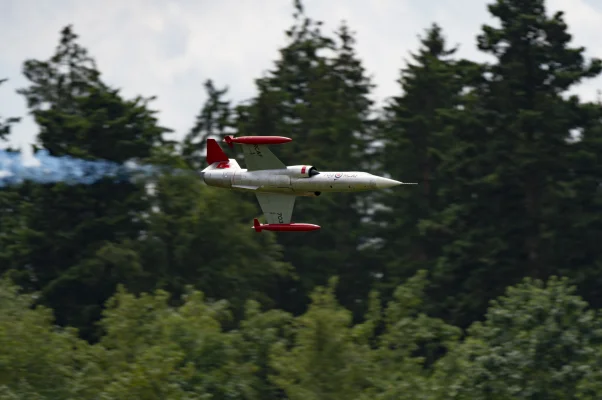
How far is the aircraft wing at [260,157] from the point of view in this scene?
30.1 meters

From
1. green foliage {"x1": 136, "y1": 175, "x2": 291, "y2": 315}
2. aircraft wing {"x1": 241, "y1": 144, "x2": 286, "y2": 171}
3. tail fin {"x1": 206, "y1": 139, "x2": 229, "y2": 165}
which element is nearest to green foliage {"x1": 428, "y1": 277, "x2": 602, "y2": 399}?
tail fin {"x1": 206, "y1": 139, "x2": 229, "y2": 165}

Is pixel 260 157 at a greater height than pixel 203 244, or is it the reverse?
pixel 260 157

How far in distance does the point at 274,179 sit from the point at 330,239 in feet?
145

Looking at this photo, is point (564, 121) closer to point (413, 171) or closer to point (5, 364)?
point (413, 171)

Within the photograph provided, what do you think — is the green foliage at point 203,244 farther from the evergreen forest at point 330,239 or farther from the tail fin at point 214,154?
the tail fin at point 214,154

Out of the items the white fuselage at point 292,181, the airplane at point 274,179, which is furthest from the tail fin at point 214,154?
the white fuselage at point 292,181

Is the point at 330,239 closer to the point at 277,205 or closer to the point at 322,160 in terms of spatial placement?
the point at 322,160

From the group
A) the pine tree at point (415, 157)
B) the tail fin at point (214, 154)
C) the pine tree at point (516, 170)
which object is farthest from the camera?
the pine tree at point (415, 157)

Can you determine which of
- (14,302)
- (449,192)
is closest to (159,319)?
(14,302)

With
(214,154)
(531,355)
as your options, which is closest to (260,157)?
(214,154)

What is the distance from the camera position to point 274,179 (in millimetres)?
29859

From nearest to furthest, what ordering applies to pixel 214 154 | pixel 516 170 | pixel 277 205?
1. pixel 277 205
2. pixel 214 154
3. pixel 516 170

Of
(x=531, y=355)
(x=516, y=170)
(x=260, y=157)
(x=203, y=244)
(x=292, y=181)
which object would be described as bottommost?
(x=531, y=355)

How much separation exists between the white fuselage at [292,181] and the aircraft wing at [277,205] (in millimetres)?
493
